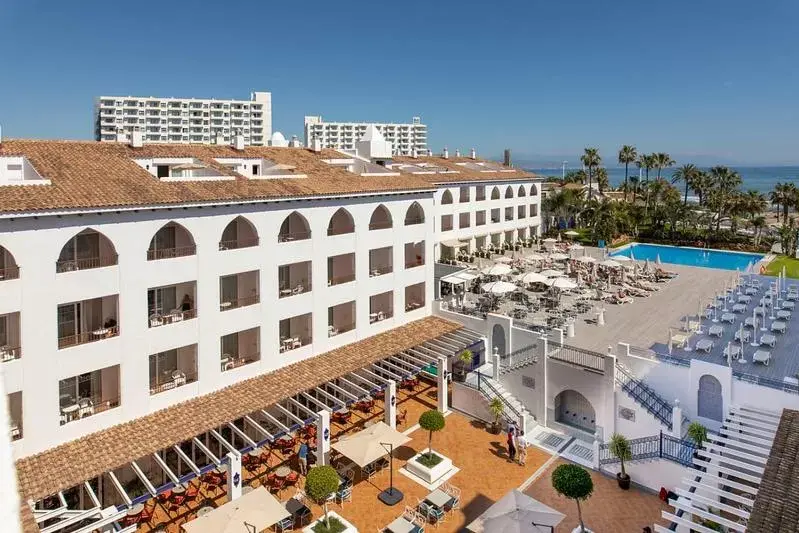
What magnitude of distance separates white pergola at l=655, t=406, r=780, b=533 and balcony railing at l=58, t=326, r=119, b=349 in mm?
19790

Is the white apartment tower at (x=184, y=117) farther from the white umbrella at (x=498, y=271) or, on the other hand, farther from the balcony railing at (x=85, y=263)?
Result: the balcony railing at (x=85, y=263)

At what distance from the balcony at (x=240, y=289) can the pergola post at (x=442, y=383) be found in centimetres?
999

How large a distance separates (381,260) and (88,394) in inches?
679

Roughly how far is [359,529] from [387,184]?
60.7ft

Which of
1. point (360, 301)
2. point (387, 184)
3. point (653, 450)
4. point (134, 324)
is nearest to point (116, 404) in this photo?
point (134, 324)

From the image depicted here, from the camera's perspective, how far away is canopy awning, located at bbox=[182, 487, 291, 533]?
1806 centimetres

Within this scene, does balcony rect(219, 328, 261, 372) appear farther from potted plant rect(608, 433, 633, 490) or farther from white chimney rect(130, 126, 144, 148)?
potted plant rect(608, 433, 633, 490)

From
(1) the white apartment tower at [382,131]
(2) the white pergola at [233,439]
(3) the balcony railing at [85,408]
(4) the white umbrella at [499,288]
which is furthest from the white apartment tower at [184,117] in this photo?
(3) the balcony railing at [85,408]

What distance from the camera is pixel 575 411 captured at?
2900 cm

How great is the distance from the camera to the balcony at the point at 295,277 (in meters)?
28.8

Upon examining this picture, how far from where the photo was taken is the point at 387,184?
32.7 meters

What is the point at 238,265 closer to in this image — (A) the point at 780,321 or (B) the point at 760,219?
(A) the point at 780,321

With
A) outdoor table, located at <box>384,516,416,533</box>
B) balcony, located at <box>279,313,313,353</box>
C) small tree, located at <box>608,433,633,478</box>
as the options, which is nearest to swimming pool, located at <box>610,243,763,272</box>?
small tree, located at <box>608,433,633,478</box>

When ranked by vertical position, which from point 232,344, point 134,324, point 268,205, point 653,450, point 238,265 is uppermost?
point 268,205
